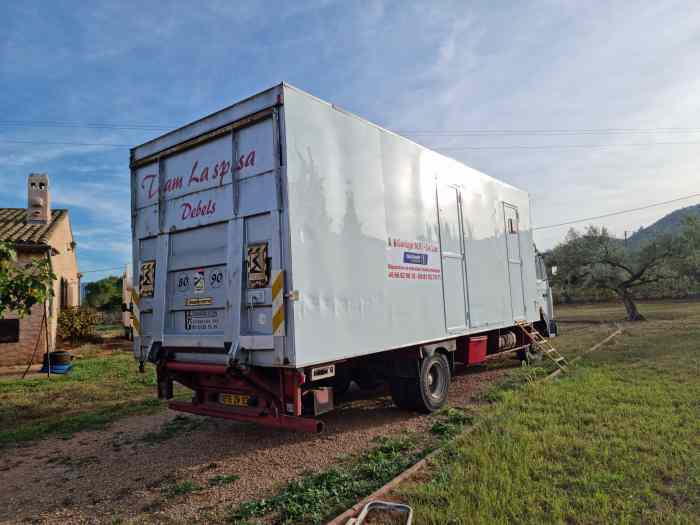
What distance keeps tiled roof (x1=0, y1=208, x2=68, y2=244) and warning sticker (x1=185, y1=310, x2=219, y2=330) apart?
9368 millimetres

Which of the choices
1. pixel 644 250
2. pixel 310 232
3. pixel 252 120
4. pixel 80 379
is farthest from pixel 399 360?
pixel 644 250

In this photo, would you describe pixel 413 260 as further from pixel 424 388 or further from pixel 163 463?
pixel 163 463

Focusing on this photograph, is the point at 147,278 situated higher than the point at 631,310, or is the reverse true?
the point at 147,278

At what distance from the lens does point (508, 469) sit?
167 inches

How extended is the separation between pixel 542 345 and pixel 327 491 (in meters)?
7.58

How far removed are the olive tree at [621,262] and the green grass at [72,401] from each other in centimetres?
2234

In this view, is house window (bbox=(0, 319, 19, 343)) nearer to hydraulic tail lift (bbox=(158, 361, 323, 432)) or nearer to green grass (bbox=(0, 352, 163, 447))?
green grass (bbox=(0, 352, 163, 447))

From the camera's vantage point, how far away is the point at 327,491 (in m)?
4.03

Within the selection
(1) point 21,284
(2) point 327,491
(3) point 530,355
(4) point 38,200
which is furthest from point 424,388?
(4) point 38,200

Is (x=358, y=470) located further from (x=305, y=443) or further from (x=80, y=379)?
(x=80, y=379)

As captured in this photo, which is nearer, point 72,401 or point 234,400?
point 234,400

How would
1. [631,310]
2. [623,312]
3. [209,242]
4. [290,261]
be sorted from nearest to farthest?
[290,261], [209,242], [631,310], [623,312]

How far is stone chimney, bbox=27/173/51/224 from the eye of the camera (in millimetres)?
15727

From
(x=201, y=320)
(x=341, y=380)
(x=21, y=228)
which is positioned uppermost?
(x=21, y=228)
